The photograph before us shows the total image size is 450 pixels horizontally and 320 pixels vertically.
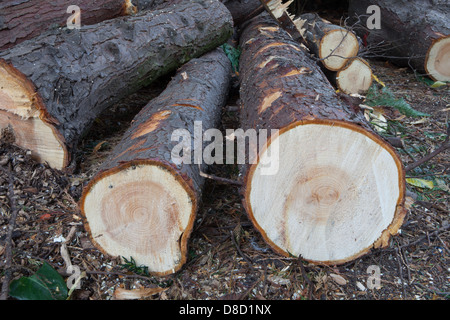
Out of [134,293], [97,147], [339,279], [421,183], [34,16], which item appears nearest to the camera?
[134,293]

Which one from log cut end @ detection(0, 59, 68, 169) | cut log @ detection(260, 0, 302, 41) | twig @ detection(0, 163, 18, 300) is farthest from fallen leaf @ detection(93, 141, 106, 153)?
cut log @ detection(260, 0, 302, 41)

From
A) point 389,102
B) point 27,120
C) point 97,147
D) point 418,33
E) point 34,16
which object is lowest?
point 389,102

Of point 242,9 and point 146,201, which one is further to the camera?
point 242,9

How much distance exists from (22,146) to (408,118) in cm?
343

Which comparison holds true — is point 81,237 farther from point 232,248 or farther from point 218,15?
point 218,15

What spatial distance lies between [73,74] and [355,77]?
9.21 feet

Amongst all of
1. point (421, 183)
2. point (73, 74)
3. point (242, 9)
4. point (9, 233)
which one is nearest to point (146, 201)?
point (9, 233)

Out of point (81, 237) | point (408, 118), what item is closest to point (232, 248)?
point (81, 237)

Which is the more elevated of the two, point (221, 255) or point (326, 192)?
point (326, 192)

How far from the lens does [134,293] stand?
195cm

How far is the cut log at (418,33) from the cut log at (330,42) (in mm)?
437

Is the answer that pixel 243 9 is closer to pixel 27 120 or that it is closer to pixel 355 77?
pixel 355 77

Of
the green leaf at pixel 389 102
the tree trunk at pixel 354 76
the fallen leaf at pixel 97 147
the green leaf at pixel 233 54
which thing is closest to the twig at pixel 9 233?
the fallen leaf at pixel 97 147

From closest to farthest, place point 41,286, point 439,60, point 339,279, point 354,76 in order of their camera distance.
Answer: point 41,286 → point 339,279 → point 354,76 → point 439,60
